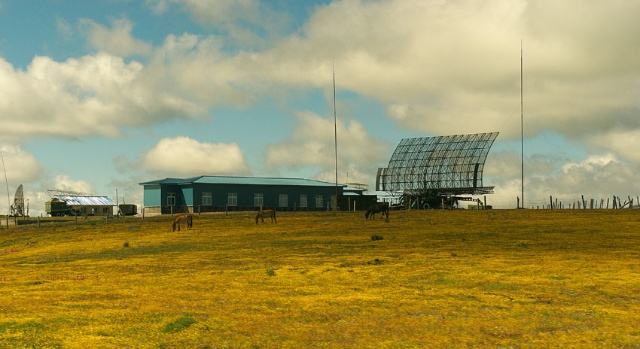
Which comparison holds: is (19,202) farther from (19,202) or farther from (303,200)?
(303,200)

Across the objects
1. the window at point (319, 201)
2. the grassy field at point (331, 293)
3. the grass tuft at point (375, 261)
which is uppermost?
the window at point (319, 201)

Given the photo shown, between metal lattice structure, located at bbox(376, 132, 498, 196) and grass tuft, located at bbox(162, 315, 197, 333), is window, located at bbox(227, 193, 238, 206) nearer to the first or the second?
metal lattice structure, located at bbox(376, 132, 498, 196)

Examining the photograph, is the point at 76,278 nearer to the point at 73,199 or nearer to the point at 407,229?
the point at 407,229

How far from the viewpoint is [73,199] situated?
123 metres

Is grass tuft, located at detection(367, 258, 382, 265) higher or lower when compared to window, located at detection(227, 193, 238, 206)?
lower

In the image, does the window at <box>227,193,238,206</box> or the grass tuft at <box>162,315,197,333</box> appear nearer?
the grass tuft at <box>162,315,197,333</box>

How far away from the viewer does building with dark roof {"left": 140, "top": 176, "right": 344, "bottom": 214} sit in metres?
107

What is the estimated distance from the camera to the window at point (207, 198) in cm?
10650

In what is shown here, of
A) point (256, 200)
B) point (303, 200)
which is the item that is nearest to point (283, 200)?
point (303, 200)

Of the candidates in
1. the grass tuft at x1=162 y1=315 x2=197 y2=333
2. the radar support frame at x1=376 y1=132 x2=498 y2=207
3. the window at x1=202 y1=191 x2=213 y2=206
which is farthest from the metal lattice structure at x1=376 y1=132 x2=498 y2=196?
the grass tuft at x1=162 y1=315 x2=197 y2=333

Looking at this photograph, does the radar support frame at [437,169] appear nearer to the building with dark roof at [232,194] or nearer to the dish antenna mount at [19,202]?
the building with dark roof at [232,194]

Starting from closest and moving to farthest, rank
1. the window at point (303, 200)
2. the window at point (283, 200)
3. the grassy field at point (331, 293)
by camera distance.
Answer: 1. the grassy field at point (331, 293)
2. the window at point (283, 200)
3. the window at point (303, 200)

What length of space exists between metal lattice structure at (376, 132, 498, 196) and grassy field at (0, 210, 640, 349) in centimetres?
5886

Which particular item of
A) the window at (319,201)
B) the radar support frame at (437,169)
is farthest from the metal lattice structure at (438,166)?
the window at (319,201)
